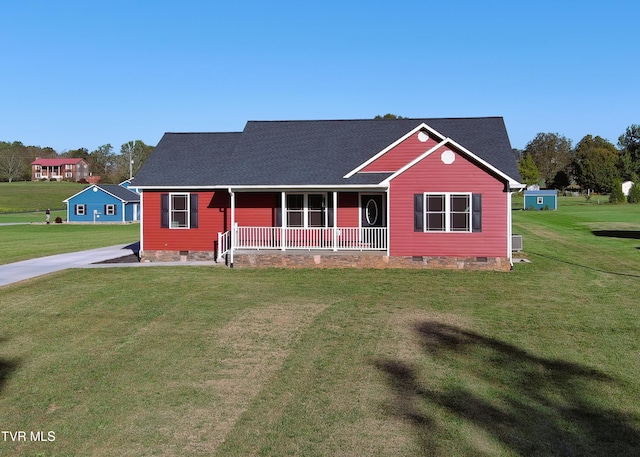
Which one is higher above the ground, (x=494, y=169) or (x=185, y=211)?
(x=494, y=169)

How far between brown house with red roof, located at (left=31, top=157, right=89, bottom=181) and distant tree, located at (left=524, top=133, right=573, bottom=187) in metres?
120

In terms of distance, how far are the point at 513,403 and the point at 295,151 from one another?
60.4ft

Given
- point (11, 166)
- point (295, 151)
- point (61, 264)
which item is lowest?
point (61, 264)

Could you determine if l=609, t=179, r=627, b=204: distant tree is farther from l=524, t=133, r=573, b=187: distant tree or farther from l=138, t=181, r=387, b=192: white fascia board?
l=138, t=181, r=387, b=192: white fascia board

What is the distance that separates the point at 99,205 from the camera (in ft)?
196

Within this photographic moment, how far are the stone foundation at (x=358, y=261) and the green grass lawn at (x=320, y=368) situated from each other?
3.06m

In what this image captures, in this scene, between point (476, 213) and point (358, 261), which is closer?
point (476, 213)

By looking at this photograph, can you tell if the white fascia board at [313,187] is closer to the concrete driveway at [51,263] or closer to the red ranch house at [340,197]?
the red ranch house at [340,197]

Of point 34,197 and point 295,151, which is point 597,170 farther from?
point 34,197

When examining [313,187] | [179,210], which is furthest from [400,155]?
[179,210]

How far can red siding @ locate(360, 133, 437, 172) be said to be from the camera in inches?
909

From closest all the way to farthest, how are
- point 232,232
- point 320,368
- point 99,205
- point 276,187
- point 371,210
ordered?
point 320,368 < point 232,232 < point 276,187 < point 371,210 < point 99,205

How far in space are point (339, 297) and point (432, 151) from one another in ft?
24.8

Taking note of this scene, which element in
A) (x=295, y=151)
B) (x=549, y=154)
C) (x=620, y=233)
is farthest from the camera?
(x=549, y=154)
